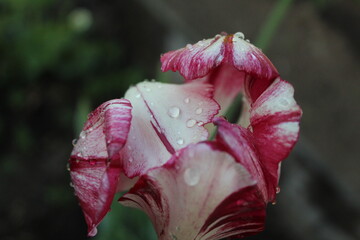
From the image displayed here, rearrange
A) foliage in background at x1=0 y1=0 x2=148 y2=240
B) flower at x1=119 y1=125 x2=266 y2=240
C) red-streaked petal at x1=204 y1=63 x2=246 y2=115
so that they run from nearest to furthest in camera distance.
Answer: flower at x1=119 y1=125 x2=266 y2=240 < red-streaked petal at x1=204 y1=63 x2=246 y2=115 < foliage in background at x1=0 y1=0 x2=148 y2=240

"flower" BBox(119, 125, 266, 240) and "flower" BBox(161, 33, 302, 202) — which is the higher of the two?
"flower" BBox(161, 33, 302, 202)

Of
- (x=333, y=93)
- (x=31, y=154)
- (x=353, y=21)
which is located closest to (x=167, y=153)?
(x=333, y=93)

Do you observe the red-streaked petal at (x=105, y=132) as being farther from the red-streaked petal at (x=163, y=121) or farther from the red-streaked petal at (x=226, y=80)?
the red-streaked petal at (x=226, y=80)

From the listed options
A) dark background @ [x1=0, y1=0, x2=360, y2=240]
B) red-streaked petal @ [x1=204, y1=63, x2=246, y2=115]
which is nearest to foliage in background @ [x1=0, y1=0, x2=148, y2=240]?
dark background @ [x1=0, y1=0, x2=360, y2=240]

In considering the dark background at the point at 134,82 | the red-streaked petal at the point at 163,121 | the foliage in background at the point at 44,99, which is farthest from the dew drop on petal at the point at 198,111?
the foliage in background at the point at 44,99

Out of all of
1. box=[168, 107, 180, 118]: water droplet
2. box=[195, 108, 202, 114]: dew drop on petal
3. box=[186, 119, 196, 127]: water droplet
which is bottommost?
box=[186, 119, 196, 127]: water droplet

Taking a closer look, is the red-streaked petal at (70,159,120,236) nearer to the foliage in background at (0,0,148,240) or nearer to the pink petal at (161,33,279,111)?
the pink petal at (161,33,279,111)

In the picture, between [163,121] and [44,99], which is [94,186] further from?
[44,99]

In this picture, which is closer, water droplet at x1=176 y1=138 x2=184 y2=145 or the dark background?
water droplet at x1=176 y1=138 x2=184 y2=145

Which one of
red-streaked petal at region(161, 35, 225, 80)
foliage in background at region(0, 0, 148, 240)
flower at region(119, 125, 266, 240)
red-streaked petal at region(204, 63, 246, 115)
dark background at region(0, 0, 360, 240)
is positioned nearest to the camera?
flower at region(119, 125, 266, 240)
